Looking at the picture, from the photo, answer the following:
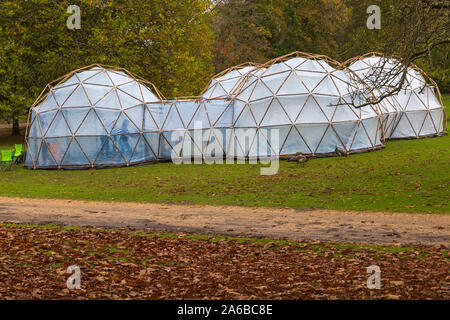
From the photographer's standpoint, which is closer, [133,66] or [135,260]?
[135,260]

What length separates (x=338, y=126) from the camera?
2905 cm

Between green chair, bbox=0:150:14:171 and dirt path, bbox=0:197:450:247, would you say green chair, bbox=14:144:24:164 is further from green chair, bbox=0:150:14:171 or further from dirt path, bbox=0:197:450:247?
dirt path, bbox=0:197:450:247

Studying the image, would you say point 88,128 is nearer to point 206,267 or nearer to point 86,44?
point 86,44

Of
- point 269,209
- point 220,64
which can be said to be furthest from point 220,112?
point 220,64

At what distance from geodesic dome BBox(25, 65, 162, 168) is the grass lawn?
50.3ft

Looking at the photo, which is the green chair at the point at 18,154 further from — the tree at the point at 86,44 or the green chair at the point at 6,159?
the tree at the point at 86,44

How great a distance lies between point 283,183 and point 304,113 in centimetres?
888

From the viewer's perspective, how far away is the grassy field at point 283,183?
17219 millimetres

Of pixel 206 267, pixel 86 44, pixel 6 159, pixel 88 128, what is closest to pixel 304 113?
pixel 88 128

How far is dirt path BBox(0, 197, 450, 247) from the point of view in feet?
41.8

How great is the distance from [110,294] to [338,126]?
22276 millimetres

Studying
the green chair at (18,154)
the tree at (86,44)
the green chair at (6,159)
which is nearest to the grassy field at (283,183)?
the green chair at (6,159)

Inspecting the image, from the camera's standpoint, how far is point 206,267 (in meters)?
10.4

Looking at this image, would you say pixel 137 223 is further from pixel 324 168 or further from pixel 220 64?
pixel 220 64
